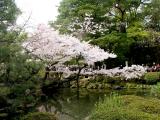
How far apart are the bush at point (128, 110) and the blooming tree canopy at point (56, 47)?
1005 centimetres

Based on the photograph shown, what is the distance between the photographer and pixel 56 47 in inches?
883

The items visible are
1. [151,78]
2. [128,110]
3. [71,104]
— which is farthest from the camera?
[151,78]

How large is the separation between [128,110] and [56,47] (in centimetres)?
1268

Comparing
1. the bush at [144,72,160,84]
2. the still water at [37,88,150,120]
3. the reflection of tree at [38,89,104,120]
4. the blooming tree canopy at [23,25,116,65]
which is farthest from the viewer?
the bush at [144,72,160,84]

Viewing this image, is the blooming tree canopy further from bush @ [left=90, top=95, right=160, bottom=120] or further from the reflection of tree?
bush @ [left=90, top=95, right=160, bottom=120]

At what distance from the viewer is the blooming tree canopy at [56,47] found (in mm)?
21750

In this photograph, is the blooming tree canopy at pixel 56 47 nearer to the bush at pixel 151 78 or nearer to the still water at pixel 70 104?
the still water at pixel 70 104

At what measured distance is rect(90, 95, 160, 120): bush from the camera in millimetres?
9727

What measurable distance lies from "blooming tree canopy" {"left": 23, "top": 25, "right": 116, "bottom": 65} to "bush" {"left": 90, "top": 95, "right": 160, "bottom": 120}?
A: 33.0 feet

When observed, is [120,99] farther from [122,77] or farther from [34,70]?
[122,77]

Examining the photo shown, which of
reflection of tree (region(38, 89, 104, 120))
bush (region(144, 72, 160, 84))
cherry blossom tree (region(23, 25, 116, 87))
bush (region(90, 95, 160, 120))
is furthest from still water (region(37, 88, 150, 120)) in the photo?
bush (region(144, 72, 160, 84))

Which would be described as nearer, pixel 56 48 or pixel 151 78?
pixel 56 48

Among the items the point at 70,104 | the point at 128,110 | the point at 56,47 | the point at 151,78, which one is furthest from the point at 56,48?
the point at 128,110

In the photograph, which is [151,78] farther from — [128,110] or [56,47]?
[128,110]
